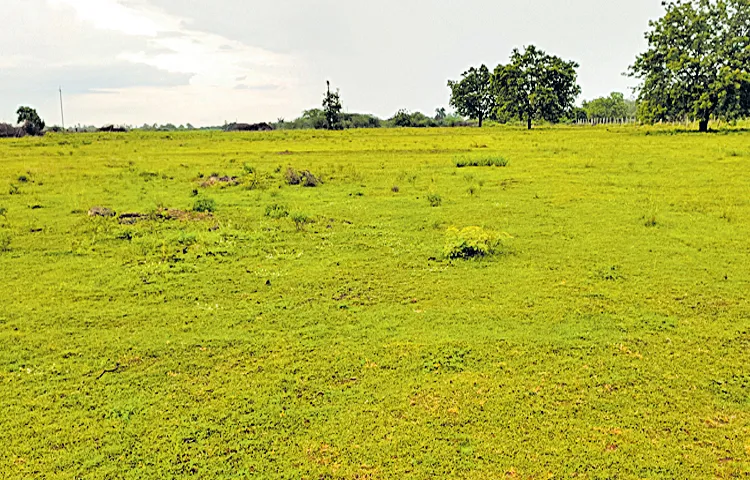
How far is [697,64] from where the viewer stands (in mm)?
39344

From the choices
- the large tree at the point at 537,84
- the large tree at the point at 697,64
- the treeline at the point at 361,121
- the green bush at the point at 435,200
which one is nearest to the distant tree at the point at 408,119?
the treeline at the point at 361,121

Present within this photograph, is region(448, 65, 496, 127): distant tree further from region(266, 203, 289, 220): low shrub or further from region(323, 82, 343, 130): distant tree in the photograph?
region(266, 203, 289, 220): low shrub

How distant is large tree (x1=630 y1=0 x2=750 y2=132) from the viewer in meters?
38.7

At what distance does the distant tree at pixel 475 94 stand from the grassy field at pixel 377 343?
79.3 metres

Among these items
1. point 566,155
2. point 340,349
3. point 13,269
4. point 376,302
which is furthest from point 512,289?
point 566,155

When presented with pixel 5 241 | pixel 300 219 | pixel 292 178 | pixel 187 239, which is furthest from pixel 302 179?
pixel 5 241

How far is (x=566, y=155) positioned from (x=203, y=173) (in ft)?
58.2

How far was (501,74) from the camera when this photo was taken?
69250 millimetres

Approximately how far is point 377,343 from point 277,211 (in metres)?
8.22

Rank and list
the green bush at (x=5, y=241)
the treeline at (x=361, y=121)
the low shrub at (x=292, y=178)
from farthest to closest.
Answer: the treeline at (x=361, y=121) → the low shrub at (x=292, y=178) → the green bush at (x=5, y=241)

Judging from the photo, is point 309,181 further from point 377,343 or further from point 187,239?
point 377,343

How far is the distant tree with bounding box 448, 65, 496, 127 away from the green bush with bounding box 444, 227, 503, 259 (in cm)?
8251

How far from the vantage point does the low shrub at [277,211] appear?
1377 centimetres

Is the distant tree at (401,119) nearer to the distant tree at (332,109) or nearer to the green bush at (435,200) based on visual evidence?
the distant tree at (332,109)
